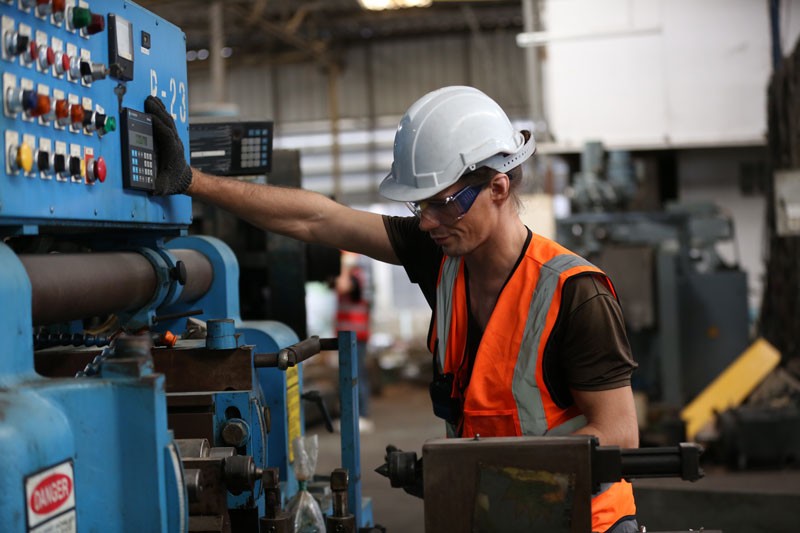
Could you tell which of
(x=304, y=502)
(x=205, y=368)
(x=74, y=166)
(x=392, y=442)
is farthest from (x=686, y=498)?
(x=74, y=166)

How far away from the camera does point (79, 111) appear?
1366 mm

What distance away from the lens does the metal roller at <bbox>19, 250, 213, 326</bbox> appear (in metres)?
1.31

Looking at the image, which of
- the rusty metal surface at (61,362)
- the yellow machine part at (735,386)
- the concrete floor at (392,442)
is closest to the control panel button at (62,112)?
the rusty metal surface at (61,362)

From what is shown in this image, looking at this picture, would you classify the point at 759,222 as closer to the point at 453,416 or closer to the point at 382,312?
the point at 382,312

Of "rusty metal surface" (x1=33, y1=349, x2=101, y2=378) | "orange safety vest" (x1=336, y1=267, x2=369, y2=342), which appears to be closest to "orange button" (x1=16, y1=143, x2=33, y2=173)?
"rusty metal surface" (x1=33, y1=349, x2=101, y2=378)

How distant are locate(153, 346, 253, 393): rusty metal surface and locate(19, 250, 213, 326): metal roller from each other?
0.12m

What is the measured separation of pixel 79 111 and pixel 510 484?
0.81 m

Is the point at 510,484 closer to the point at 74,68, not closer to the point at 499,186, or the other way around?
the point at 499,186

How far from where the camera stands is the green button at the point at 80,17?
137 cm

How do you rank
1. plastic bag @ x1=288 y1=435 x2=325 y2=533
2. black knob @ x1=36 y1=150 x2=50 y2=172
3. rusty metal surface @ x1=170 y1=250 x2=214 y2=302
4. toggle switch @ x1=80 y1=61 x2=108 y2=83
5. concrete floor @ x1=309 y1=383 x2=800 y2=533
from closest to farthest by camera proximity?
black knob @ x1=36 y1=150 x2=50 y2=172, toggle switch @ x1=80 y1=61 x2=108 y2=83, plastic bag @ x1=288 y1=435 x2=325 y2=533, rusty metal surface @ x1=170 y1=250 x2=214 y2=302, concrete floor @ x1=309 y1=383 x2=800 y2=533

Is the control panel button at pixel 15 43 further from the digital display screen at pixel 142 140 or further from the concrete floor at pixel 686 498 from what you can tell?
the concrete floor at pixel 686 498

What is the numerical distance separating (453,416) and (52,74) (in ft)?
2.93

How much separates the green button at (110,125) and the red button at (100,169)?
5 cm

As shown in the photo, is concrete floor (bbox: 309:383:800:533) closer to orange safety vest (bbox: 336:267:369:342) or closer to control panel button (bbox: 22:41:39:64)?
orange safety vest (bbox: 336:267:369:342)
